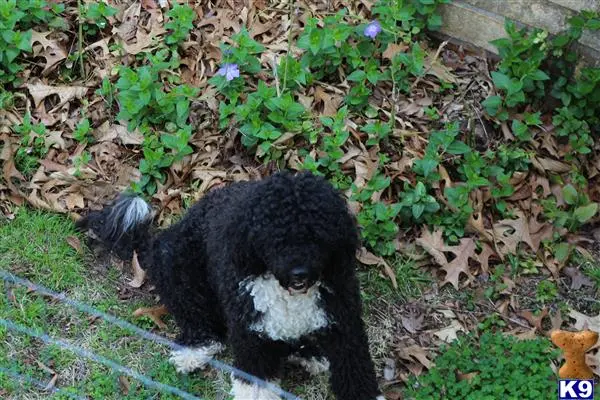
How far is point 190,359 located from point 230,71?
Answer: 5.13ft

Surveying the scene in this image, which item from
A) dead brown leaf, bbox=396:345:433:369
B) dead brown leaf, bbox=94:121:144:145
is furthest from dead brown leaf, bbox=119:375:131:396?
dead brown leaf, bbox=94:121:144:145

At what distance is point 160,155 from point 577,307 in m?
2.27

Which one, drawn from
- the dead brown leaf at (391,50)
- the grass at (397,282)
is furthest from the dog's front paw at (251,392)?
the dead brown leaf at (391,50)

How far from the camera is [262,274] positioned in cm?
298

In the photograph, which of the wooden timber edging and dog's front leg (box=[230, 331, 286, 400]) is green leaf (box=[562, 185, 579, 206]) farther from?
dog's front leg (box=[230, 331, 286, 400])

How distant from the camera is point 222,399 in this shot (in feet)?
11.6

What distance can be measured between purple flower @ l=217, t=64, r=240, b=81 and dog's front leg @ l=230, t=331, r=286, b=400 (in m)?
1.56

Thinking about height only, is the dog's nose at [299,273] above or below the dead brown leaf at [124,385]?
above

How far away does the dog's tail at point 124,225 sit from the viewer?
382cm

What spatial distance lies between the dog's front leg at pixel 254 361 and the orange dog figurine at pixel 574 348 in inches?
44.4

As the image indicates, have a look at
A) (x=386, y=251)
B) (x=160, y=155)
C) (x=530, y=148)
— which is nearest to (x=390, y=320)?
(x=386, y=251)

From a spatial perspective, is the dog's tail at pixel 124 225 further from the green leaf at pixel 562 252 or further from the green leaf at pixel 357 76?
the green leaf at pixel 562 252

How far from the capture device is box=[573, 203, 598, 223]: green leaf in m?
3.89

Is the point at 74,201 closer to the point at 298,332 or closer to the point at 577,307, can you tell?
the point at 298,332
